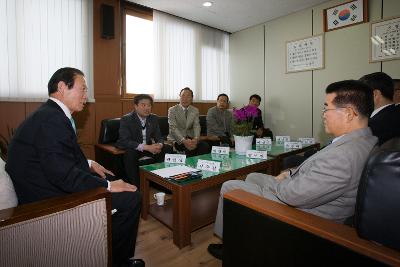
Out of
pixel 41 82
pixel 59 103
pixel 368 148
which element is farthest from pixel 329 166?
pixel 41 82

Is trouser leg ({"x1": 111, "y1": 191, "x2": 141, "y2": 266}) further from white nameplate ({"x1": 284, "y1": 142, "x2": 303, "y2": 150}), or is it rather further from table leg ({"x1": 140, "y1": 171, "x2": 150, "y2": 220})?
white nameplate ({"x1": 284, "y1": 142, "x2": 303, "y2": 150})

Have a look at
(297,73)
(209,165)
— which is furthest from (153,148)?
(297,73)

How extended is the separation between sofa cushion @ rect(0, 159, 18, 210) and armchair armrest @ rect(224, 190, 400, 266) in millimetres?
1065

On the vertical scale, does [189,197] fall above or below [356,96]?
below

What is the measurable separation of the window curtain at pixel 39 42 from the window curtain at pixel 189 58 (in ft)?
3.81

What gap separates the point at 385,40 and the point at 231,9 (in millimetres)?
2310

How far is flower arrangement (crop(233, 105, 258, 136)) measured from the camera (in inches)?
98.8

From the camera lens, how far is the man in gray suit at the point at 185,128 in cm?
347

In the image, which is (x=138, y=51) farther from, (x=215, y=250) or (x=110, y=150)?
(x=215, y=250)

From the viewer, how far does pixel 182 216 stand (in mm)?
1806

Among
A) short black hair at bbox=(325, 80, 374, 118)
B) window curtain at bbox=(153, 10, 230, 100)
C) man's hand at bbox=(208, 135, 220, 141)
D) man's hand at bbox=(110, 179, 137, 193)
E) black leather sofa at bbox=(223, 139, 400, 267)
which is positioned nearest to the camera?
black leather sofa at bbox=(223, 139, 400, 267)

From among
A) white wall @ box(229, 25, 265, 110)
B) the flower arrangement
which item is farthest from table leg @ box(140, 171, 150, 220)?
white wall @ box(229, 25, 265, 110)

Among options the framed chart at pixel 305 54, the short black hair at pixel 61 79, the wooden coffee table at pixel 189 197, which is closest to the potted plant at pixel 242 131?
the wooden coffee table at pixel 189 197

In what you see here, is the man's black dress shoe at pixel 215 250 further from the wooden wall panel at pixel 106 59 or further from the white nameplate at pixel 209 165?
the wooden wall panel at pixel 106 59
